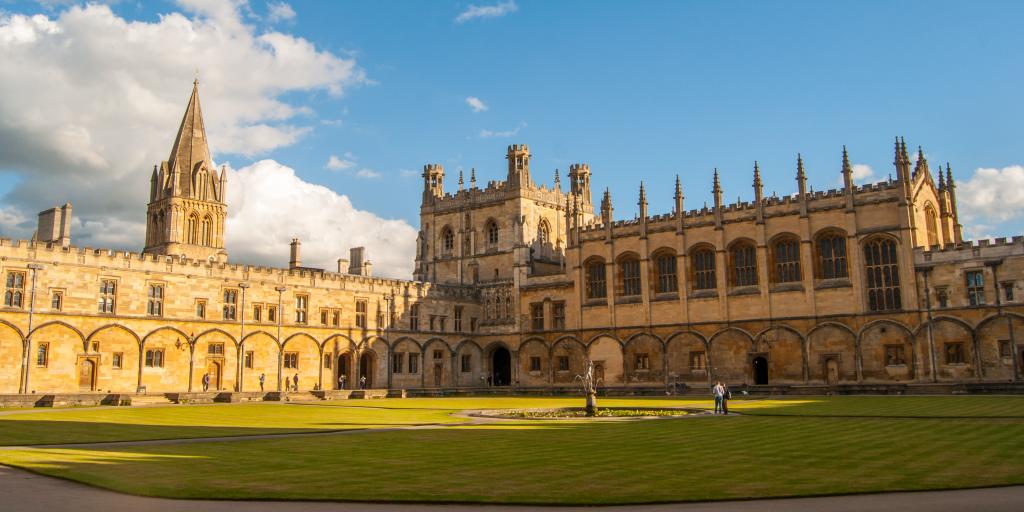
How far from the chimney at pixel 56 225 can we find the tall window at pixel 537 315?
32.3m

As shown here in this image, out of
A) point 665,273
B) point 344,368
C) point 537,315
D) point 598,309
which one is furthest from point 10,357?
point 665,273

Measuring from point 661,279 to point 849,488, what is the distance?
4766 centimetres

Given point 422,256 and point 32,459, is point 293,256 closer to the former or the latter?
point 422,256

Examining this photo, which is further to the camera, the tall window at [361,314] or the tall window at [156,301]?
the tall window at [361,314]

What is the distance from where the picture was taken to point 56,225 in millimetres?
49562

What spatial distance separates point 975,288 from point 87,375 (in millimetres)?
48487

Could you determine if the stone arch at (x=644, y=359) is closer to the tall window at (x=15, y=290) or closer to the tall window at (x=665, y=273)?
the tall window at (x=665, y=273)

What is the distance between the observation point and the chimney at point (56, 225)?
4950 centimetres

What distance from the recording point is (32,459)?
50.9 feet

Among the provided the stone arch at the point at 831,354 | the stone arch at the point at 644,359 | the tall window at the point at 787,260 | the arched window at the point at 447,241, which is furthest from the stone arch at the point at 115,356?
the stone arch at the point at 831,354

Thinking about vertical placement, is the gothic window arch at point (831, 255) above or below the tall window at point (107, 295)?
above

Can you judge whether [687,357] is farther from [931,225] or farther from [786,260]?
[931,225]

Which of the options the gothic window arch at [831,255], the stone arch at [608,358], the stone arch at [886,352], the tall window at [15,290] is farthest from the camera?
the stone arch at [608,358]

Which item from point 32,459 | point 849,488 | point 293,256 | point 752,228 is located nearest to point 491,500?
point 849,488
